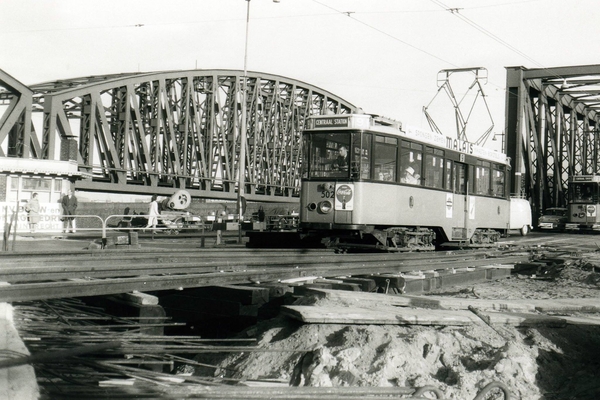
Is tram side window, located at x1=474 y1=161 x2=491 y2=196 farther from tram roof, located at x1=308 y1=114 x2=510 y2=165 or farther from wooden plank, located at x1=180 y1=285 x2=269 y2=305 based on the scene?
wooden plank, located at x1=180 y1=285 x2=269 y2=305

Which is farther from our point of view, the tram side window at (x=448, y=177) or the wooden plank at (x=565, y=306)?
the tram side window at (x=448, y=177)

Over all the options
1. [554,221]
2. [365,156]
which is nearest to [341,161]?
[365,156]

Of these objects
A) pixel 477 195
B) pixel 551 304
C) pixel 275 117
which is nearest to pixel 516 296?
pixel 551 304

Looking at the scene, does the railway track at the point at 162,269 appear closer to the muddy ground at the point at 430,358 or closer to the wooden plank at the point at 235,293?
the wooden plank at the point at 235,293

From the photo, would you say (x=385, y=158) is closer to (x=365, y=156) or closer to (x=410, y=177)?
(x=365, y=156)

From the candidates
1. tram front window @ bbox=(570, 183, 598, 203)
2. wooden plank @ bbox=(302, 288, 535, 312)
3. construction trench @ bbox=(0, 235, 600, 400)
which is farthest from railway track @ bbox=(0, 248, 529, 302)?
tram front window @ bbox=(570, 183, 598, 203)

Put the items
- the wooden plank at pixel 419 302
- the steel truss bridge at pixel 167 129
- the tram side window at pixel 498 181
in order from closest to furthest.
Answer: the wooden plank at pixel 419 302 → the tram side window at pixel 498 181 → the steel truss bridge at pixel 167 129

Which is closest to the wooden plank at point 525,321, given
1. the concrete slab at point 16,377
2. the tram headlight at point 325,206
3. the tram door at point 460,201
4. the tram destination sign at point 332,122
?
the concrete slab at point 16,377

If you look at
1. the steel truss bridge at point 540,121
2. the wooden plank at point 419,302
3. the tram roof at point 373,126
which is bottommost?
the wooden plank at point 419,302
